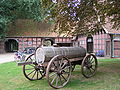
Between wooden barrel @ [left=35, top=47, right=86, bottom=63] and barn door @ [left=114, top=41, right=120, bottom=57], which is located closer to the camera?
wooden barrel @ [left=35, top=47, right=86, bottom=63]

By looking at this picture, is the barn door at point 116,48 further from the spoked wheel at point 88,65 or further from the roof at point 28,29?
the roof at point 28,29

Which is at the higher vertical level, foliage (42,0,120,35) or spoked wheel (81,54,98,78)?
foliage (42,0,120,35)

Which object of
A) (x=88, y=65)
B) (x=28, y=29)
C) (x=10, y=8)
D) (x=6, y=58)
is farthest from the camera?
(x=28, y=29)

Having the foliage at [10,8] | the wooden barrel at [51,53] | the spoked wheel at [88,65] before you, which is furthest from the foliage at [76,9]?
the foliage at [10,8]

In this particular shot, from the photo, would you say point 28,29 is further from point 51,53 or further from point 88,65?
point 51,53

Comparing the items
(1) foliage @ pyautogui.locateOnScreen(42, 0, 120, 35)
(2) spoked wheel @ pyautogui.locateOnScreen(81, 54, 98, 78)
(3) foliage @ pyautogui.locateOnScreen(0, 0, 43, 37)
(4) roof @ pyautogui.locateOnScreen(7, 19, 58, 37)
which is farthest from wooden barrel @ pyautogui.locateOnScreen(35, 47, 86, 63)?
(4) roof @ pyautogui.locateOnScreen(7, 19, 58, 37)

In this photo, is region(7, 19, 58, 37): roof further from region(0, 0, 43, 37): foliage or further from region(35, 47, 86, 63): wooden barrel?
region(35, 47, 86, 63): wooden barrel

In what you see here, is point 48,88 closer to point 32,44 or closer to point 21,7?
point 32,44

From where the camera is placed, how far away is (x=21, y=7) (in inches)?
957

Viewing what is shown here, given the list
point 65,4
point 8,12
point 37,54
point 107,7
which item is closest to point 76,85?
point 37,54

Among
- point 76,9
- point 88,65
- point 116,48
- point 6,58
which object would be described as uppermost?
point 76,9

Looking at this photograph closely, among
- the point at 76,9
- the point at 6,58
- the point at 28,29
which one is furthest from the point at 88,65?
the point at 28,29

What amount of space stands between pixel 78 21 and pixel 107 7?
1606 mm

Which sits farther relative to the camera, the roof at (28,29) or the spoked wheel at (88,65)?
the roof at (28,29)
